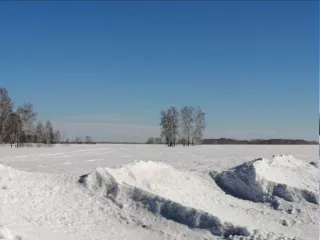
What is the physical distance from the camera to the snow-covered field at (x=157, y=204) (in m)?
13.2

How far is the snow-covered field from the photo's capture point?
43.4ft

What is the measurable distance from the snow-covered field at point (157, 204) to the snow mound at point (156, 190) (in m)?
0.03

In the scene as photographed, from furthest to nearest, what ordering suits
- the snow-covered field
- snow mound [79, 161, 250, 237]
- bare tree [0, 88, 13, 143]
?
bare tree [0, 88, 13, 143]
snow mound [79, 161, 250, 237]
the snow-covered field

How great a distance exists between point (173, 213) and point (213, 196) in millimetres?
3671

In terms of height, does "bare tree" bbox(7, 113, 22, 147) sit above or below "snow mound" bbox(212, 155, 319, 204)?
above

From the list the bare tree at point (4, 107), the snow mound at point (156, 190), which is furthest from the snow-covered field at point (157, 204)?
the bare tree at point (4, 107)

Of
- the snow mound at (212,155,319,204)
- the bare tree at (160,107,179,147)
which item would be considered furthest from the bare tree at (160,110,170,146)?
the snow mound at (212,155,319,204)

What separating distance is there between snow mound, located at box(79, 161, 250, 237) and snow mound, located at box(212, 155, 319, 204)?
1.70 metres

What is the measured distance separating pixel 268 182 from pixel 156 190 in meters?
5.52

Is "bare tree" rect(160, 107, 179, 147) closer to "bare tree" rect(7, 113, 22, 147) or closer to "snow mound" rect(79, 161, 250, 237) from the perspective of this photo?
"bare tree" rect(7, 113, 22, 147)

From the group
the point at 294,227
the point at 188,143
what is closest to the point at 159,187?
the point at 294,227

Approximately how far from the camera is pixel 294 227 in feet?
48.7

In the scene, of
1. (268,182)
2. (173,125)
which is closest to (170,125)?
(173,125)

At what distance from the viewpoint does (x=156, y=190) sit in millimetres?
16500
